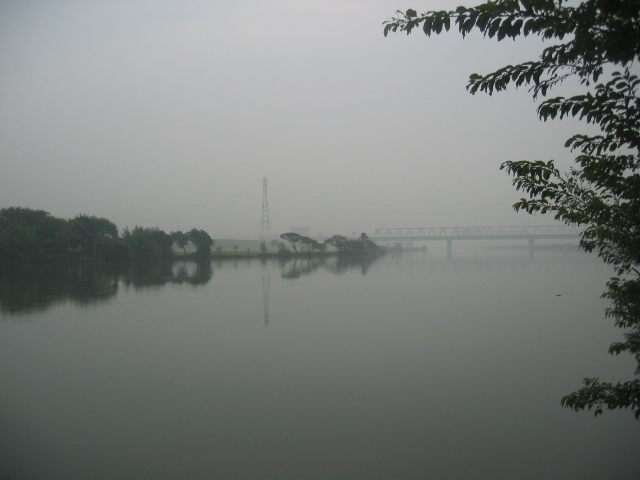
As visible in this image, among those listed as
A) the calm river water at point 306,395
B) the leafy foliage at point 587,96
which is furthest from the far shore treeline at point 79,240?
the leafy foliage at point 587,96

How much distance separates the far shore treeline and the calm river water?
17102 mm

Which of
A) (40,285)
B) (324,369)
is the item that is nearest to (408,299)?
(324,369)

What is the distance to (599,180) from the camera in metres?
1.76

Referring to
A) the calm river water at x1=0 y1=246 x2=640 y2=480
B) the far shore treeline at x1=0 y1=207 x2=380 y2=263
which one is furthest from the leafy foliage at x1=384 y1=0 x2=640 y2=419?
the far shore treeline at x1=0 y1=207 x2=380 y2=263

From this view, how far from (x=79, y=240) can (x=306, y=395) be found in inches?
964

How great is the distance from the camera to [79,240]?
24312 millimetres

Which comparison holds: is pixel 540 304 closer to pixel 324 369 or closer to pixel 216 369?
pixel 324 369

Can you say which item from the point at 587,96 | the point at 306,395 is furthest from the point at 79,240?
the point at 587,96

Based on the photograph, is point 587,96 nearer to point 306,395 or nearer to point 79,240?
point 306,395

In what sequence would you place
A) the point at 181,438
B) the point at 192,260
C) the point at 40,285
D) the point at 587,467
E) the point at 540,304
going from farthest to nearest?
the point at 192,260
the point at 40,285
the point at 540,304
the point at 181,438
the point at 587,467

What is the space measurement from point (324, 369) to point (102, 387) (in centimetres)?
218

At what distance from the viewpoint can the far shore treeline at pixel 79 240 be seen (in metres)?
22.0

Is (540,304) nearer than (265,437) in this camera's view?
No

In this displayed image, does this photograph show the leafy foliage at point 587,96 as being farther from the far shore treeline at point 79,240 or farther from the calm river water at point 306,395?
the far shore treeline at point 79,240
